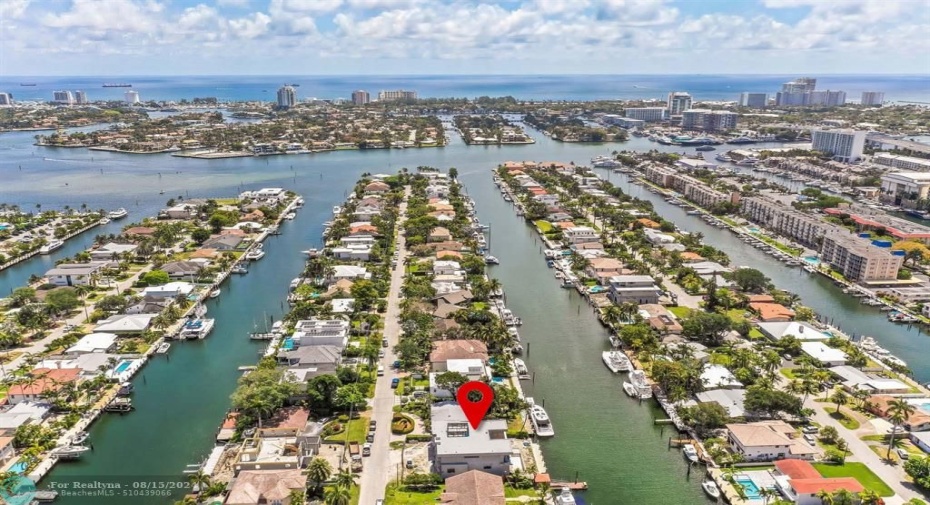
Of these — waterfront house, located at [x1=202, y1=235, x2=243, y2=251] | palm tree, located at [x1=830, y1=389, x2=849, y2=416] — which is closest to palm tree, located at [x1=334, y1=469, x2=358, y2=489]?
palm tree, located at [x1=830, y1=389, x2=849, y2=416]

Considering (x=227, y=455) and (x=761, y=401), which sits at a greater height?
(x=761, y=401)

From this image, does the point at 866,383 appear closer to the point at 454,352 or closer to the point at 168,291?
the point at 454,352

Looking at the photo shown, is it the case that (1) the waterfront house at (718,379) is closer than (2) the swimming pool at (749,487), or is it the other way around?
(2) the swimming pool at (749,487)

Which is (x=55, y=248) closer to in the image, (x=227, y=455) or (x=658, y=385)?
(x=227, y=455)

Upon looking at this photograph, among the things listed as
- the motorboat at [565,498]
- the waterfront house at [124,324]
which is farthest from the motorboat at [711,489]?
the waterfront house at [124,324]

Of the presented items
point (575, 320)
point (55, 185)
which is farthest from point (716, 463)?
point (55, 185)

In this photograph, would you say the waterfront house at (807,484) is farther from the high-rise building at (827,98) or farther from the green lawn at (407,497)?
the high-rise building at (827,98)

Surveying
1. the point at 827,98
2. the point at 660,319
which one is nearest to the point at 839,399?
the point at 660,319
